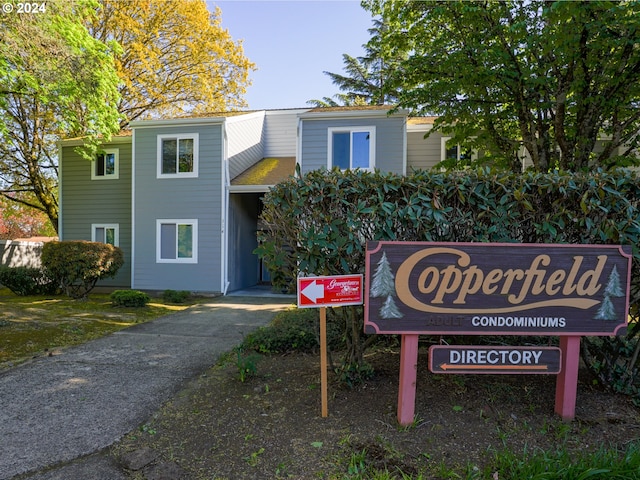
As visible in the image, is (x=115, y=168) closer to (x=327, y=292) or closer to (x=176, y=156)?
(x=176, y=156)

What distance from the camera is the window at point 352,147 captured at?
440 inches

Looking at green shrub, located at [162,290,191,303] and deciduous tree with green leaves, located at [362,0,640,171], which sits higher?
deciduous tree with green leaves, located at [362,0,640,171]

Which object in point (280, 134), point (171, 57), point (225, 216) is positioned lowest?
point (225, 216)

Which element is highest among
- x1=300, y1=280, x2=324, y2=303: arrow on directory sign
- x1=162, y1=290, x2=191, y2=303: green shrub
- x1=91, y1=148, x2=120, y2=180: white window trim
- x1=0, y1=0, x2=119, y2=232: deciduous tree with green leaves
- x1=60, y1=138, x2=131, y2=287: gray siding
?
x1=0, y1=0, x2=119, y2=232: deciduous tree with green leaves

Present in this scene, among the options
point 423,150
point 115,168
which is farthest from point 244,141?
point 423,150

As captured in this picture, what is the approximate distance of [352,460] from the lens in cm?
262

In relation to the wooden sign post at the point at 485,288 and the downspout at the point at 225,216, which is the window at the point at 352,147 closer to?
the downspout at the point at 225,216

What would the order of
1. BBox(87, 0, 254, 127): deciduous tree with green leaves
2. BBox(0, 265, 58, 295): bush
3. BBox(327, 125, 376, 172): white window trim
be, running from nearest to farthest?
1. BBox(327, 125, 376, 172): white window trim
2. BBox(0, 265, 58, 295): bush
3. BBox(87, 0, 254, 127): deciduous tree with green leaves

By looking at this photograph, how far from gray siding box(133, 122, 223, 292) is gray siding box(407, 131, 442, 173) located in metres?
6.34

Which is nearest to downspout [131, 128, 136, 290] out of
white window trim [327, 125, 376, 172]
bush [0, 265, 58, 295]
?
bush [0, 265, 58, 295]

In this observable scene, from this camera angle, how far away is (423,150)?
42.8ft

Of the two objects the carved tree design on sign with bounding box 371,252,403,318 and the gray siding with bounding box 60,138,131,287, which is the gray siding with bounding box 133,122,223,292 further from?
the carved tree design on sign with bounding box 371,252,403,318

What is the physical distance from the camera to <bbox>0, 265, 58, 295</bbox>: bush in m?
11.9

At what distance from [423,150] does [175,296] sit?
30.1 feet
